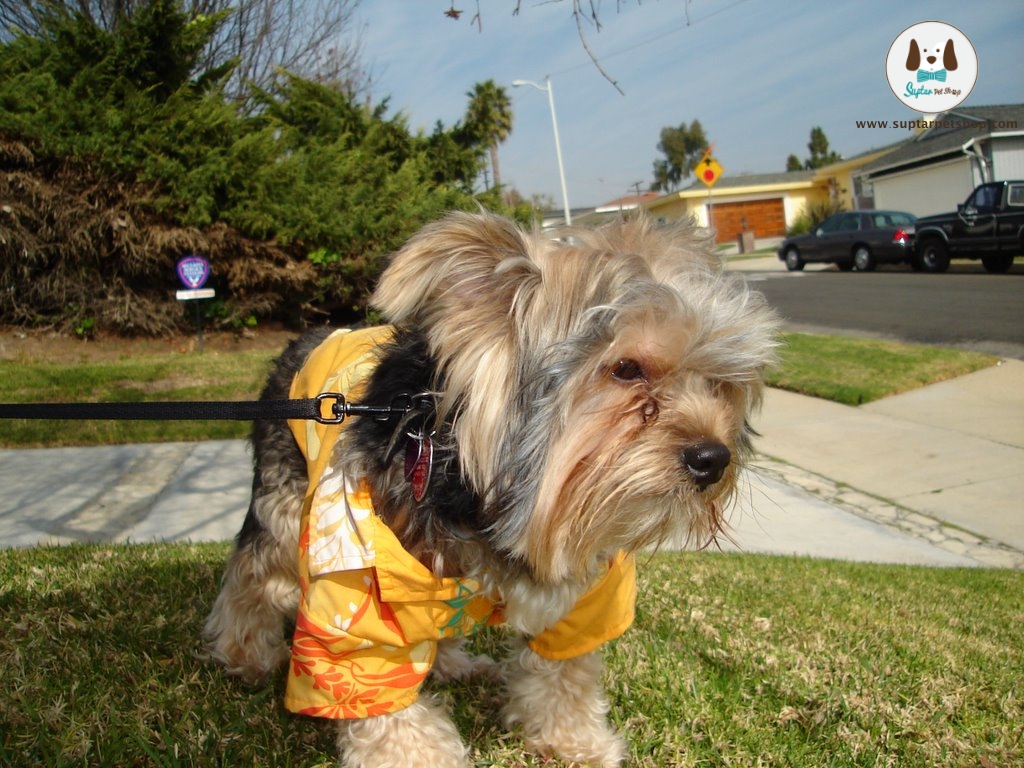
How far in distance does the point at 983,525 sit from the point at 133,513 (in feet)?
22.4

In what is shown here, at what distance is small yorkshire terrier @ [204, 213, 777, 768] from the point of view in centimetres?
213

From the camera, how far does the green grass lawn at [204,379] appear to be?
7.98 metres

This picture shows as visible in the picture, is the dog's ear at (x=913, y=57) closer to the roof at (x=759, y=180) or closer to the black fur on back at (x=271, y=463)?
the black fur on back at (x=271, y=463)

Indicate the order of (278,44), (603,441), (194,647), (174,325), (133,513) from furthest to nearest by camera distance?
(278,44)
(174,325)
(133,513)
(194,647)
(603,441)

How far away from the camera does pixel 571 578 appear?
239 centimetres

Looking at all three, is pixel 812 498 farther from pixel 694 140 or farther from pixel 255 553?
pixel 694 140

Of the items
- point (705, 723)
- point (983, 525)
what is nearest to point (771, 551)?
point (983, 525)

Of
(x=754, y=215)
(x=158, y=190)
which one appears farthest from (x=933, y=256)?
(x=754, y=215)

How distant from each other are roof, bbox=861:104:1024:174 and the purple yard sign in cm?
3110

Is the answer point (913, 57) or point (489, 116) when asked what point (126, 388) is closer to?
point (489, 116)

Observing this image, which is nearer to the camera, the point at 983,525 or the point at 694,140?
the point at 983,525

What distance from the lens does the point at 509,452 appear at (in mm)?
2158

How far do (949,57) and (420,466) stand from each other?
65.1 ft

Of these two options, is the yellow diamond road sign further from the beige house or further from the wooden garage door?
the wooden garage door
